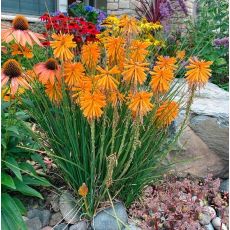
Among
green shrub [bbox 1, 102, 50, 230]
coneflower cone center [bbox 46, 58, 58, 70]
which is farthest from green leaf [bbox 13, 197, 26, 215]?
coneflower cone center [bbox 46, 58, 58, 70]

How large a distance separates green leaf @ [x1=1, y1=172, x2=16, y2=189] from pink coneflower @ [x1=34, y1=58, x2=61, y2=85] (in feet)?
1.54

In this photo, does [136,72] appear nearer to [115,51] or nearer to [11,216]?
[115,51]

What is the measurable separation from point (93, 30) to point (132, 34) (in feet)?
5.61

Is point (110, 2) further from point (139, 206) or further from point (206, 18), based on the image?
point (139, 206)

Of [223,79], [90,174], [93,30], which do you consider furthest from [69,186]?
[223,79]

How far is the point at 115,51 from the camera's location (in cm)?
221

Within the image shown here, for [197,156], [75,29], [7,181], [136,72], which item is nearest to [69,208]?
[7,181]

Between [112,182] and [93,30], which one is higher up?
[93,30]

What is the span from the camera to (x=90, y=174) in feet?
7.16

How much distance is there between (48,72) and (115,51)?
0.34m

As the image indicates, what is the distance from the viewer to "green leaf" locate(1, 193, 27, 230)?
2000 millimetres

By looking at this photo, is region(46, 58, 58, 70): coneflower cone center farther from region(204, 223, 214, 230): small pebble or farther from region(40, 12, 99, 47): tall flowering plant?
region(40, 12, 99, 47): tall flowering plant

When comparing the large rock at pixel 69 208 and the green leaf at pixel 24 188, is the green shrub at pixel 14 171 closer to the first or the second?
the green leaf at pixel 24 188

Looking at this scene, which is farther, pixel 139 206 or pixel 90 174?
pixel 139 206
